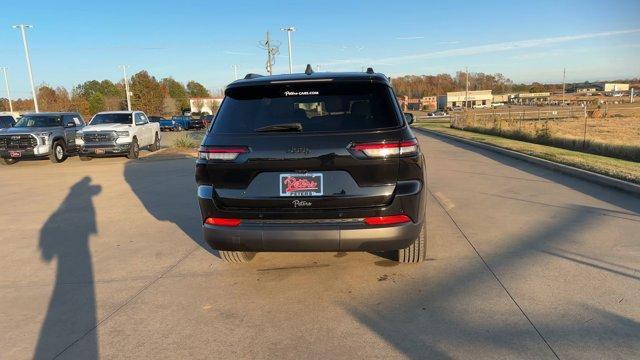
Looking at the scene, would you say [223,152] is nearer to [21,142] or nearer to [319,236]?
[319,236]

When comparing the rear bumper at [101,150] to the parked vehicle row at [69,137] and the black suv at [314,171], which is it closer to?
the parked vehicle row at [69,137]

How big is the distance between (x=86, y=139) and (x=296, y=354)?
48.4ft

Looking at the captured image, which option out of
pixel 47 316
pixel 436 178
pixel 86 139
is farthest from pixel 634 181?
pixel 86 139

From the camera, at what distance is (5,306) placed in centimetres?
420

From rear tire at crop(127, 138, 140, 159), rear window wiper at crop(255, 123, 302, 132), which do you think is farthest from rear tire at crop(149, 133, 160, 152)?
rear window wiper at crop(255, 123, 302, 132)

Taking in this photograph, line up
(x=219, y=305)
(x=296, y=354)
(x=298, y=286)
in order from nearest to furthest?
(x=296, y=354) → (x=219, y=305) → (x=298, y=286)

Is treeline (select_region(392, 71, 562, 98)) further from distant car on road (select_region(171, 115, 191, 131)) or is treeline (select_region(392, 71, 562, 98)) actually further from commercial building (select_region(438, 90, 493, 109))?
distant car on road (select_region(171, 115, 191, 131))

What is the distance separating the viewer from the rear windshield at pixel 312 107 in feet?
12.9

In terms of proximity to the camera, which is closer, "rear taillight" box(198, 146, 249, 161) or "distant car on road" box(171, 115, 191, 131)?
"rear taillight" box(198, 146, 249, 161)

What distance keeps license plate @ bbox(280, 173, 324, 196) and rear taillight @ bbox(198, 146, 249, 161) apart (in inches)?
16.0

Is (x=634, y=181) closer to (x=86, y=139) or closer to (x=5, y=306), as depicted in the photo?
(x=5, y=306)

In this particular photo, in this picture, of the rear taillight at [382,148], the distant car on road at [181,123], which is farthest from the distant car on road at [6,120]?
the distant car on road at [181,123]

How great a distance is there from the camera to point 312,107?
13.2ft

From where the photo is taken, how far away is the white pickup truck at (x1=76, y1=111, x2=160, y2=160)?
613 inches
